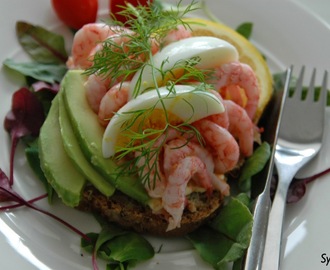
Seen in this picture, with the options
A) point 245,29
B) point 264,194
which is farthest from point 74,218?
point 245,29

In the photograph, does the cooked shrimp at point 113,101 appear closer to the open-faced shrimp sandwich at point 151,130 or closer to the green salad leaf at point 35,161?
the open-faced shrimp sandwich at point 151,130

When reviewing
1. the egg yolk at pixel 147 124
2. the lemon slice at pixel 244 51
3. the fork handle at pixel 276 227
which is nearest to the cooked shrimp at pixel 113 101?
the egg yolk at pixel 147 124

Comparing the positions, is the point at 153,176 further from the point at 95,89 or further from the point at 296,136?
the point at 296,136

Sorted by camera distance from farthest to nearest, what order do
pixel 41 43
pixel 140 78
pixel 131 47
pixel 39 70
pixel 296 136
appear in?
pixel 41 43 → pixel 39 70 → pixel 296 136 → pixel 131 47 → pixel 140 78

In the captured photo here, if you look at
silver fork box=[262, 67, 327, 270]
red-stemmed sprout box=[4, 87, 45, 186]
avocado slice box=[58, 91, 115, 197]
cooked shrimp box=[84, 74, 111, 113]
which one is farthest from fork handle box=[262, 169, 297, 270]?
red-stemmed sprout box=[4, 87, 45, 186]

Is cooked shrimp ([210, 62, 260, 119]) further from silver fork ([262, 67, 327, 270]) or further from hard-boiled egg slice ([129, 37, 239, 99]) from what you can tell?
silver fork ([262, 67, 327, 270])

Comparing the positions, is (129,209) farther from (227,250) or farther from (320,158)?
(320,158)
